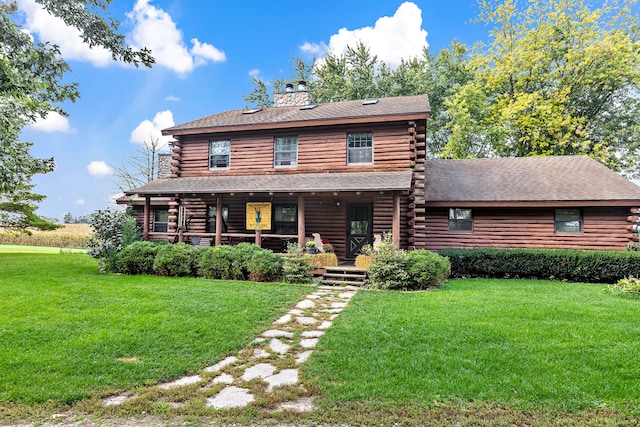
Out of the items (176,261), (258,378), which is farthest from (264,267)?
(258,378)

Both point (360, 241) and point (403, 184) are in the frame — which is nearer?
point (403, 184)

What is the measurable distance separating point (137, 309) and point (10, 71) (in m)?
4.54

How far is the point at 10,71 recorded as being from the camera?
309cm

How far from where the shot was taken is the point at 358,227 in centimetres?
1367

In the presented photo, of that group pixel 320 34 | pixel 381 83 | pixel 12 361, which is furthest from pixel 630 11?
pixel 12 361

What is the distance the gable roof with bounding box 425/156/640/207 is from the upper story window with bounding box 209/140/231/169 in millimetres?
8223

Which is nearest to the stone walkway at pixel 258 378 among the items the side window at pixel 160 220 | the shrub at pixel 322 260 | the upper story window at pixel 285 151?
the shrub at pixel 322 260

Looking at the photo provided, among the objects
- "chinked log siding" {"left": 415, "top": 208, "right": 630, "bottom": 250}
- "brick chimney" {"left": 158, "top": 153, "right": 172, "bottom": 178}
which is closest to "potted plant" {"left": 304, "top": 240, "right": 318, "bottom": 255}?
"chinked log siding" {"left": 415, "top": 208, "right": 630, "bottom": 250}

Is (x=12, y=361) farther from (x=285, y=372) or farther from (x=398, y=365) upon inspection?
(x=398, y=365)

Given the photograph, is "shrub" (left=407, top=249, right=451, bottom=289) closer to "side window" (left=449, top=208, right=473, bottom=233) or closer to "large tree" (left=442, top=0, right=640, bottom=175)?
"side window" (left=449, top=208, right=473, bottom=233)

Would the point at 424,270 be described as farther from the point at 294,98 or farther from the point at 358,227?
the point at 294,98

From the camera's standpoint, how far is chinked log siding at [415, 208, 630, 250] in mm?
12562

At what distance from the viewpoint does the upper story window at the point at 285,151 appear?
14229mm

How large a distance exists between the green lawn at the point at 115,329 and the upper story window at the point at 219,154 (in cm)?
661
